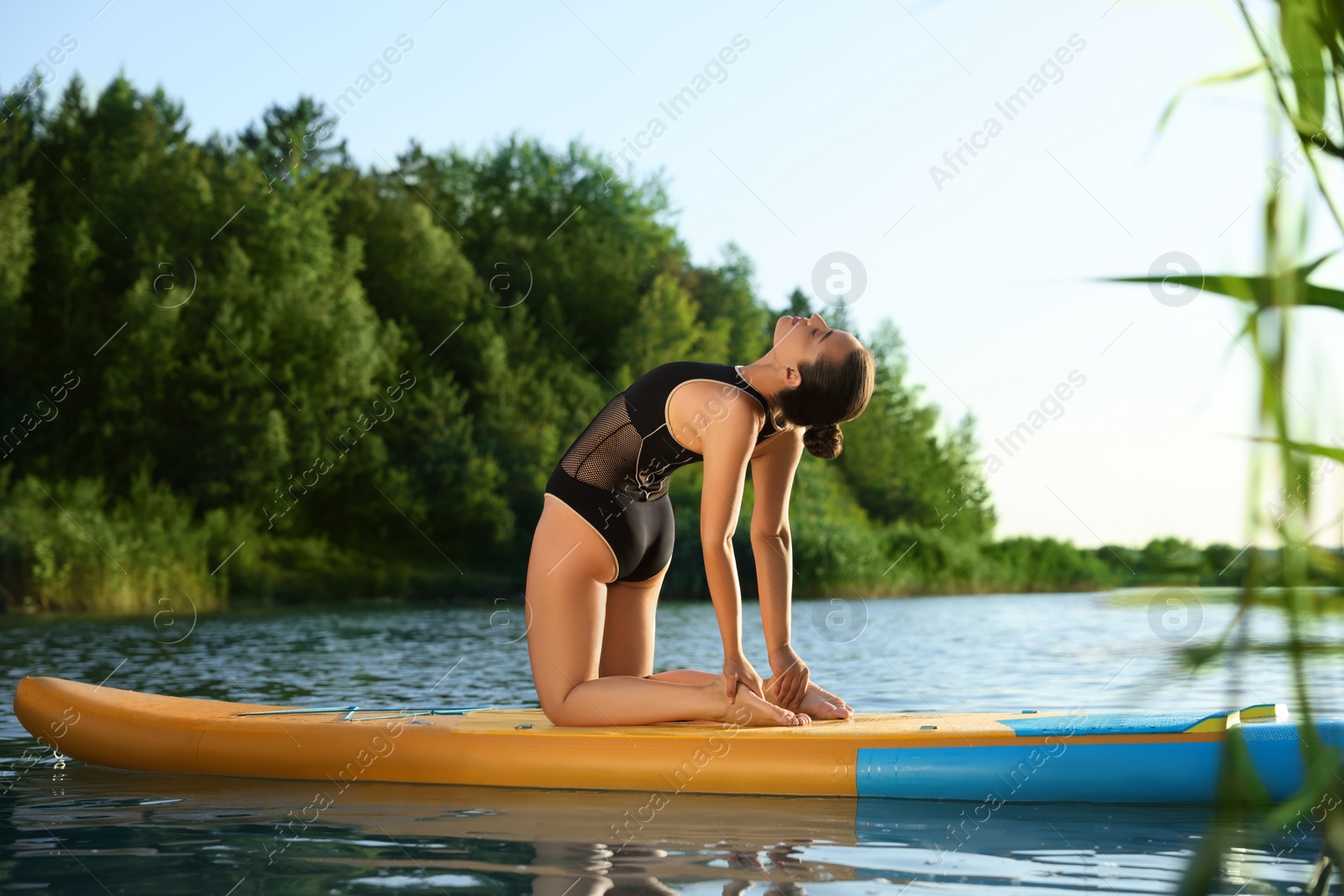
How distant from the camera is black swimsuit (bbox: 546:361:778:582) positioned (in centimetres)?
375

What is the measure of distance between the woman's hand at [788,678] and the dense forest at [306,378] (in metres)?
16.4

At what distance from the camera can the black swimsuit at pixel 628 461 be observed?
375 centimetres

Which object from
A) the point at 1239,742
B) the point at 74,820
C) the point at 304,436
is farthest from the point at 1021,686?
the point at 304,436

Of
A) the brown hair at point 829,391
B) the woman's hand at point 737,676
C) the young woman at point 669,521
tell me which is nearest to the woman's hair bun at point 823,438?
the young woman at point 669,521

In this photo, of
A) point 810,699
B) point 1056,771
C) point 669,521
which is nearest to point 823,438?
point 669,521

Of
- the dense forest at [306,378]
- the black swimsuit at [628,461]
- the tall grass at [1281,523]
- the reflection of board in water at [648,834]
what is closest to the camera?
the tall grass at [1281,523]

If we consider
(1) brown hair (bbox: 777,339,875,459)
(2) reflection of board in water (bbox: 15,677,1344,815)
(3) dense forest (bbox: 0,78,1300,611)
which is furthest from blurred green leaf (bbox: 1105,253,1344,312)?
(3) dense forest (bbox: 0,78,1300,611)

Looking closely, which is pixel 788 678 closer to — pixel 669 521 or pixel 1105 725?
pixel 669 521

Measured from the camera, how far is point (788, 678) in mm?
3891

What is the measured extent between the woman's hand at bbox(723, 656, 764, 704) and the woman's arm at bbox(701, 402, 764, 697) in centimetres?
6

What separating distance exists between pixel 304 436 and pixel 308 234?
6.22 metres

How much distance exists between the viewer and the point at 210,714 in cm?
452

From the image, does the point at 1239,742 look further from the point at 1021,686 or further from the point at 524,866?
the point at 1021,686

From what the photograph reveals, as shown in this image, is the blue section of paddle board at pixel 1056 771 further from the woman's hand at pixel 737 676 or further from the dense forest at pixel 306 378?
the dense forest at pixel 306 378
